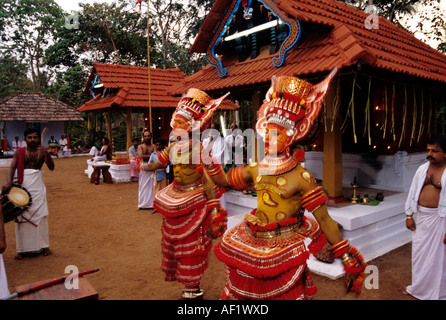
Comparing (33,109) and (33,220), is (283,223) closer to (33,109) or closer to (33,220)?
(33,220)

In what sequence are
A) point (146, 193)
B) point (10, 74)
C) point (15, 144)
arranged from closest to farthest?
point (146, 193)
point (15, 144)
point (10, 74)

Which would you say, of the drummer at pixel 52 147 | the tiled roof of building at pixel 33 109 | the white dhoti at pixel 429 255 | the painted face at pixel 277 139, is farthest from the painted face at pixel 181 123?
the tiled roof of building at pixel 33 109

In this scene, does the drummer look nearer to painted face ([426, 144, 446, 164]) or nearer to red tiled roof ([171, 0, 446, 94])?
red tiled roof ([171, 0, 446, 94])

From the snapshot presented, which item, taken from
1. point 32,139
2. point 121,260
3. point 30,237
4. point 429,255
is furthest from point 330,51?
point 30,237

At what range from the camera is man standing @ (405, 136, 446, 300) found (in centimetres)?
402

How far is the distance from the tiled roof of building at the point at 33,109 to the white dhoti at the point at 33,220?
20281mm

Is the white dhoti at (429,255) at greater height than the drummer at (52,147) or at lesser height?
lesser

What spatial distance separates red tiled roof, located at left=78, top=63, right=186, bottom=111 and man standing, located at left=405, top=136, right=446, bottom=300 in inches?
466

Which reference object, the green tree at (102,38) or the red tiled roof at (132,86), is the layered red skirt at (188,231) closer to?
the red tiled roof at (132,86)

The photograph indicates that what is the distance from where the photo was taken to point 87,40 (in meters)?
26.5

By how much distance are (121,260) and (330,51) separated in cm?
499

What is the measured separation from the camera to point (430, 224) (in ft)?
13.5

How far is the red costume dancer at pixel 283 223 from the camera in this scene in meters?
2.53

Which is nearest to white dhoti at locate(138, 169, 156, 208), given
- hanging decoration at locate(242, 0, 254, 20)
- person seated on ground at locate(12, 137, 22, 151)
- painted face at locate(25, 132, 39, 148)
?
painted face at locate(25, 132, 39, 148)
